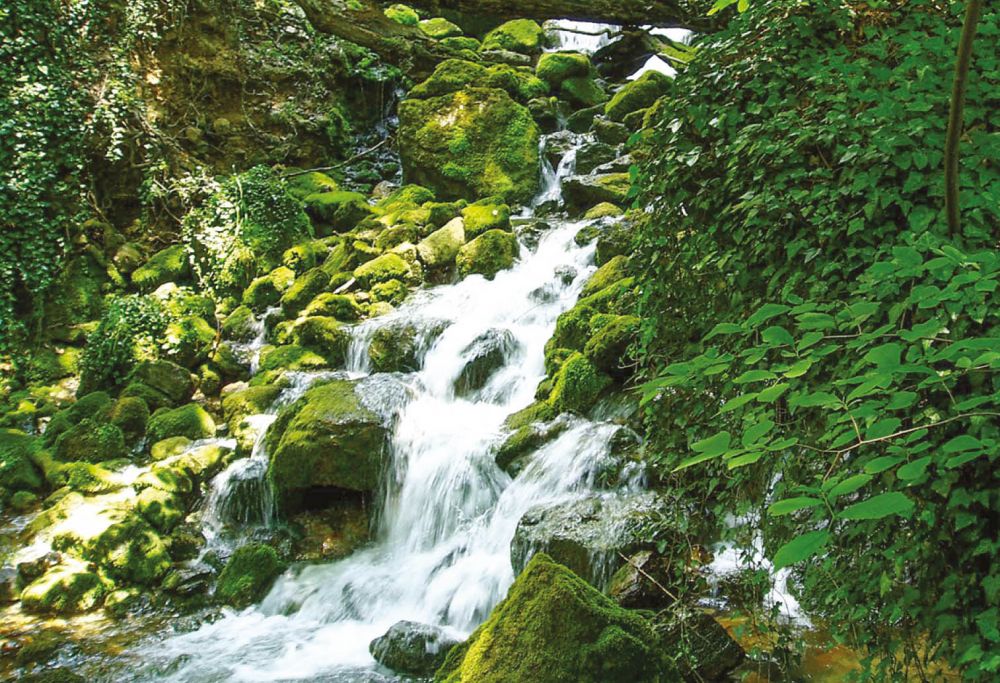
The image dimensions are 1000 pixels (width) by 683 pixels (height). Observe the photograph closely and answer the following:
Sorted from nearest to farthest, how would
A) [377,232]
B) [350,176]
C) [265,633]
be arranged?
[265,633], [377,232], [350,176]

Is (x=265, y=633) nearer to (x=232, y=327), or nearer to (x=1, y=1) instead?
(x=232, y=327)

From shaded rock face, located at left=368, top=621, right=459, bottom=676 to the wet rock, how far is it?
333cm

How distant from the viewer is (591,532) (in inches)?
173

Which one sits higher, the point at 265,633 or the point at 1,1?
the point at 1,1

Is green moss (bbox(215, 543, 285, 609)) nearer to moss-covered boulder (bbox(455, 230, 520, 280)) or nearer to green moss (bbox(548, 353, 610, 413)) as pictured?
green moss (bbox(548, 353, 610, 413))

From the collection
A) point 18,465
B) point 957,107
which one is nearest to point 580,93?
point 18,465

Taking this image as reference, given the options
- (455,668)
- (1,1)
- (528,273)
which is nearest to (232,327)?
(528,273)

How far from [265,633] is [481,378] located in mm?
3515

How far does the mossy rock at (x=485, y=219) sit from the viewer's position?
10.6 m

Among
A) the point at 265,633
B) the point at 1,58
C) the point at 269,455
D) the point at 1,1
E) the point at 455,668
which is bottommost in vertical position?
the point at 265,633

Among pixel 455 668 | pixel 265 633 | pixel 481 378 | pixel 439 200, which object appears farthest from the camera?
pixel 439 200

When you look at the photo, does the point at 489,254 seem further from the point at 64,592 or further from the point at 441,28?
the point at 441,28

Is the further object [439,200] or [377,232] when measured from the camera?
[439,200]

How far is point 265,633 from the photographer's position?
17.1ft
